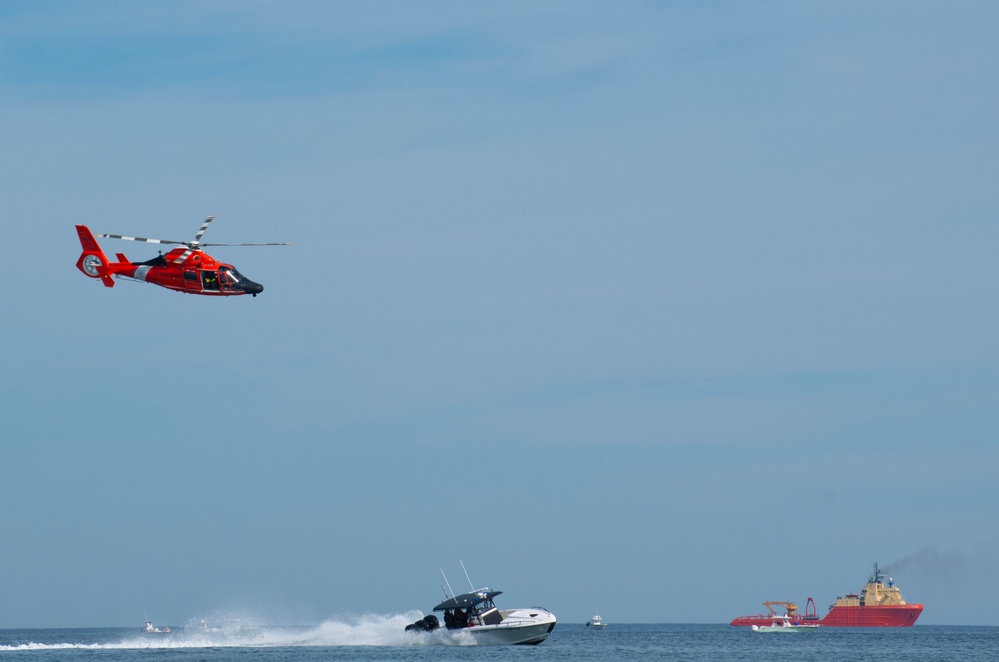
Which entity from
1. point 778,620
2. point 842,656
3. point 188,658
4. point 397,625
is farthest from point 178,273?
point 778,620

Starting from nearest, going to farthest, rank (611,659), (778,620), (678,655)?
(611,659) → (678,655) → (778,620)

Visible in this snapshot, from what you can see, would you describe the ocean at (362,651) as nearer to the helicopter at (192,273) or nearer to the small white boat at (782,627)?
the helicopter at (192,273)

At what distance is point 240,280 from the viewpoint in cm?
6375

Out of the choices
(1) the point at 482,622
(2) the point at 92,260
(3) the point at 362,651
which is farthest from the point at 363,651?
(2) the point at 92,260

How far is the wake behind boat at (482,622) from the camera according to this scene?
81.1 m

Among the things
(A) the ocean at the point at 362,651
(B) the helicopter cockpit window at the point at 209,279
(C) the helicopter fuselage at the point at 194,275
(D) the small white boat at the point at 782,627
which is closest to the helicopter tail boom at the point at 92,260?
(C) the helicopter fuselage at the point at 194,275

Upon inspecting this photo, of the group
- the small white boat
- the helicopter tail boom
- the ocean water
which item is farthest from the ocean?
the small white boat

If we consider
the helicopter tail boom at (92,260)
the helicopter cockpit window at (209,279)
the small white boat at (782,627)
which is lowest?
the small white boat at (782,627)

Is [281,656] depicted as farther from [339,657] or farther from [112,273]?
[112,273]

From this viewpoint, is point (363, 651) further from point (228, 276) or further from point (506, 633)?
point (228, 276)

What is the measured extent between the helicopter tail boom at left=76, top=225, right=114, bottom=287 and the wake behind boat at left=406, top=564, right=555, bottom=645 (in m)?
29.2

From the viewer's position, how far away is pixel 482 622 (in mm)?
81375

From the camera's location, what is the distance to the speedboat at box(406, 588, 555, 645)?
81.0 metres

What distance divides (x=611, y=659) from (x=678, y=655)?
42.8 ft
